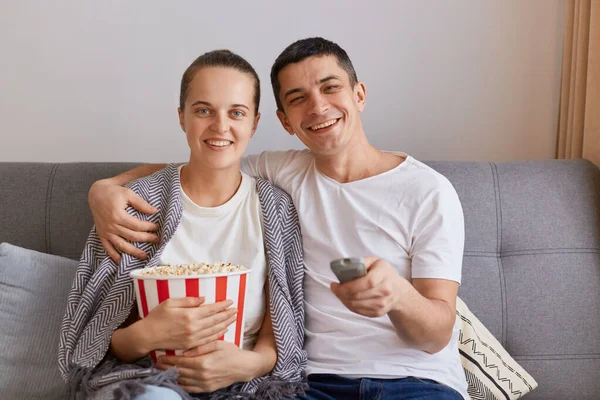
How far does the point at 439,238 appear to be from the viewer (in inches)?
58.1

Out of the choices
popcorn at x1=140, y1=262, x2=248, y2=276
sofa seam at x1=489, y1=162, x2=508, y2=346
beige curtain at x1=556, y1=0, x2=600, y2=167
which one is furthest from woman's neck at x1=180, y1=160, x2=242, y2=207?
beige curtain at x1=556, y1=0, x2=600, y2=167

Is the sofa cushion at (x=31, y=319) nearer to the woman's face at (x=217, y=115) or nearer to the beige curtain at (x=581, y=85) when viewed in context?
the woman's face at (x=217, y=115)

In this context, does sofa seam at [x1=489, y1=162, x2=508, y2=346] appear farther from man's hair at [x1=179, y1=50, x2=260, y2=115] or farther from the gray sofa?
man's hair at [x1=179, y1=50, x2=260, y2=115]

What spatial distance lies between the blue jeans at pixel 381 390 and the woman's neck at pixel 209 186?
0.52 metres

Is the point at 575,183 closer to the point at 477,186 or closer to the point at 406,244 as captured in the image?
the point at 477,186

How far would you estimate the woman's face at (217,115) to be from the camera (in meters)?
1.49

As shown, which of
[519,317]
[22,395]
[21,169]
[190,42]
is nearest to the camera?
[22,395]

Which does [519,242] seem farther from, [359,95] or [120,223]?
[120,223]

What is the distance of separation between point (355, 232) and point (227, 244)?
317 mm

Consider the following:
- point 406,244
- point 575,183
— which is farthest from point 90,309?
point 575,183

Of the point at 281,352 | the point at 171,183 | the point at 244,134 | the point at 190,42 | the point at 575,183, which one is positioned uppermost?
the point at 190,42

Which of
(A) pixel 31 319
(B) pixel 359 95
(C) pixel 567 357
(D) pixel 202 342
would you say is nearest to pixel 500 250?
(C) pixel 567 357

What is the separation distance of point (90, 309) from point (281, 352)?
0.45 meters

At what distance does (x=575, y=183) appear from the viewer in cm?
182
